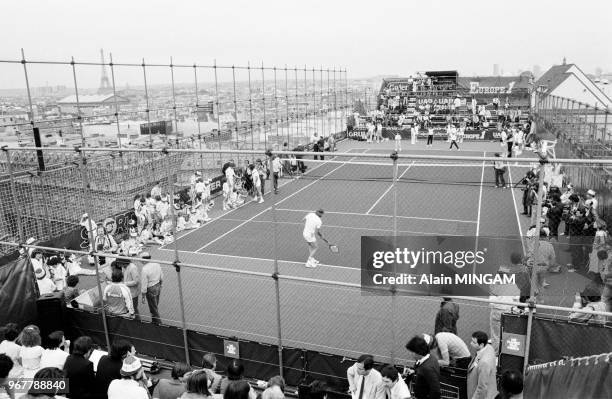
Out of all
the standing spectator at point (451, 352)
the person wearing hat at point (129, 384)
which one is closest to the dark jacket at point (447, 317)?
the standing spectator at point (451, 352)

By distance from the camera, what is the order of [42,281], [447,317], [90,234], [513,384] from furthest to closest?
[42,281] < [90,234] < [447,317] < [513,384]

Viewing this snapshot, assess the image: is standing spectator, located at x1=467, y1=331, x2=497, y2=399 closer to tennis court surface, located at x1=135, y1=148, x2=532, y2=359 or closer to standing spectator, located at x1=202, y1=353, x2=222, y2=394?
tennis court surface, located at x1=135, y1=148, x2=532, y2=359

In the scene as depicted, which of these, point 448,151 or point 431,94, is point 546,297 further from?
point 431,94

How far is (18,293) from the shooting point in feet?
32.0

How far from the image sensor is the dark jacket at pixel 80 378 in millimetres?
6266

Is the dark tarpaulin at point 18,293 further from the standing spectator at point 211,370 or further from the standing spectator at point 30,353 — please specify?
the standing spectator at point 211,370

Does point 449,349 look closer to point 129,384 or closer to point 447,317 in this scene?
point 447,317

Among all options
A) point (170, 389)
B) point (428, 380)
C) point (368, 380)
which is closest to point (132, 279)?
point (170, 389)

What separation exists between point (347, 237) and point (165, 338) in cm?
839

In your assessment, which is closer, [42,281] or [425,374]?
[425,374]

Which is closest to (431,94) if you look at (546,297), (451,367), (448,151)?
(448,151)

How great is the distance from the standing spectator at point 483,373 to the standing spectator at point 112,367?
15.0 ft

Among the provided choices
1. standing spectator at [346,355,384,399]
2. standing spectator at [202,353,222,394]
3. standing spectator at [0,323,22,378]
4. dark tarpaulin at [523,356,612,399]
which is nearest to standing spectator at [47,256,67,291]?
standing spectator at [0,323,22,378]

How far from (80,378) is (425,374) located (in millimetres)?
4373
